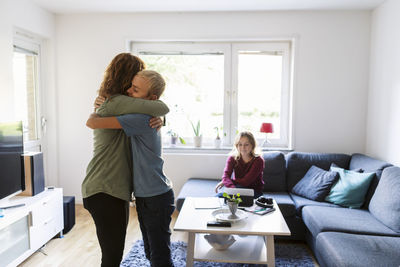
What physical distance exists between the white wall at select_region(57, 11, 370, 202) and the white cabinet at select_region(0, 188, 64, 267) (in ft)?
4.15

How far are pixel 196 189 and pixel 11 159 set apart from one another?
5.72ft

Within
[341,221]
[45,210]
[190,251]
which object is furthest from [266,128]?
[45,210]

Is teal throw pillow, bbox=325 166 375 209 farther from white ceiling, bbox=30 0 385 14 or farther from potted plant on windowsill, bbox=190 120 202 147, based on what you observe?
white ceiling, bbox=30 0 385 14

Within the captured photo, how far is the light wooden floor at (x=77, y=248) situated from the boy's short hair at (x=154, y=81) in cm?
174

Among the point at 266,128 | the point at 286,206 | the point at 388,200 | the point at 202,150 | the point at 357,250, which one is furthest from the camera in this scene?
the point at 202,150

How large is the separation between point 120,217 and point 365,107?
343 cm

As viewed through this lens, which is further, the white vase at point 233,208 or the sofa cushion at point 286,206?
the sofa cushion at point 286,206

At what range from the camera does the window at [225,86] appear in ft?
13.6

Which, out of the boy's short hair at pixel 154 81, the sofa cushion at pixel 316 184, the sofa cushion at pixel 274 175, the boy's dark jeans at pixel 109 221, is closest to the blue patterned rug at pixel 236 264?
the sofa cushion at pixel 316 184

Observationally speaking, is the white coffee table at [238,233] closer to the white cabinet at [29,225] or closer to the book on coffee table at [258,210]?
the book on coffee table at [258,210]

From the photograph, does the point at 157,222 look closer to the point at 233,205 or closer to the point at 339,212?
the point at 233,205

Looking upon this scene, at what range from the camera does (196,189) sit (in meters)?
3.50

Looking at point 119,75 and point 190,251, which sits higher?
point 119,75

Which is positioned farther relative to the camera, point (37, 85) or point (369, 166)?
point (37, 85)
